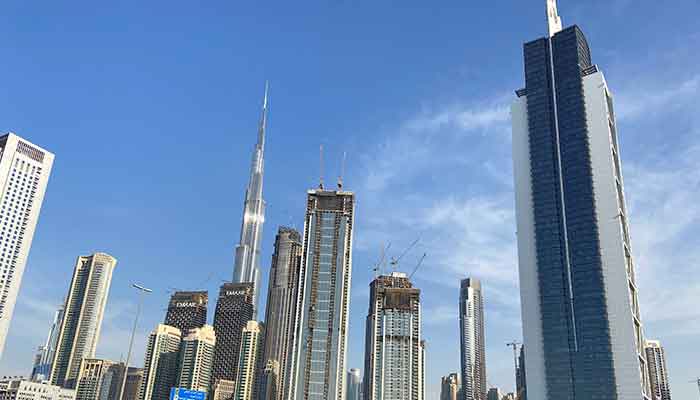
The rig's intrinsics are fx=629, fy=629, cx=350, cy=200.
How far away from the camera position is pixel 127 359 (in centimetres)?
9350

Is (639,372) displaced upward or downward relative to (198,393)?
upward

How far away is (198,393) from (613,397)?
134 meters

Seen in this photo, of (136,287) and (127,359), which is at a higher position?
(136,287)

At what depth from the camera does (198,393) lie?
134 meters

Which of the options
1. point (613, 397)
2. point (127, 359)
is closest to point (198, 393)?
point (127, 359)

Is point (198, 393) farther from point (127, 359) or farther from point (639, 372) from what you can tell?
point (639, 372)

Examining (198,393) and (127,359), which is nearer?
(127,359)

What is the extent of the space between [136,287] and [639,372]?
166 m

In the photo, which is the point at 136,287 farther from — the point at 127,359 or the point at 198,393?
the point at 198,393

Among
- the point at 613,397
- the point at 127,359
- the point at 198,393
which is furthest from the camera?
the point at 613,397

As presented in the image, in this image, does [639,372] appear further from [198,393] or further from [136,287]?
[136,287]

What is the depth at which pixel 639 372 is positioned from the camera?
200m

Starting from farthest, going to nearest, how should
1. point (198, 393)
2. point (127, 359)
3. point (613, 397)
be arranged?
point (613, 397), point (198, 393), point (127, 359)

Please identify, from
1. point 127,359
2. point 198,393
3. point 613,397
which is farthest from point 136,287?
point 613,397
